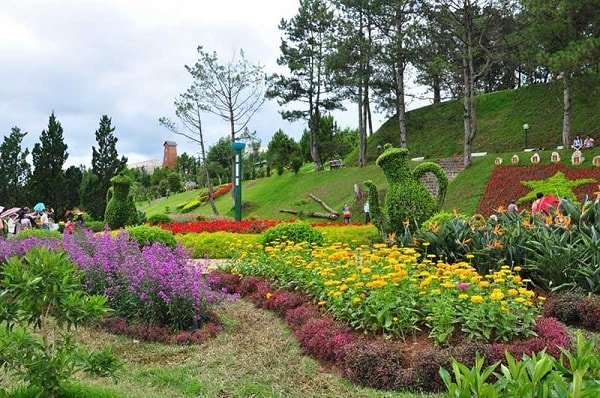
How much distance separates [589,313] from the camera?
199 inches

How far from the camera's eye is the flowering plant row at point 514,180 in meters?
17.6

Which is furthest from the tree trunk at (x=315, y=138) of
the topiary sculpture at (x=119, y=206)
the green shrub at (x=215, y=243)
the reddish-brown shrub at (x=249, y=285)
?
the reddish-brown shrub at (x=249, y=285)

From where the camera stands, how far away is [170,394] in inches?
152

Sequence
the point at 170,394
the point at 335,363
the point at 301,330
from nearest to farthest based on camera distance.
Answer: the point at 170,394
the point at 335,363
the point at 301,330

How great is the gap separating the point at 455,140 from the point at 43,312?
28986 mm

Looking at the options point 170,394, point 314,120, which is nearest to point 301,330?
point 170,394

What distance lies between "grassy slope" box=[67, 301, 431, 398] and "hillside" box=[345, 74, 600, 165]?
21.5 meters

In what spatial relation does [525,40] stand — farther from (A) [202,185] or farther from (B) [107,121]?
(A) [202,185]

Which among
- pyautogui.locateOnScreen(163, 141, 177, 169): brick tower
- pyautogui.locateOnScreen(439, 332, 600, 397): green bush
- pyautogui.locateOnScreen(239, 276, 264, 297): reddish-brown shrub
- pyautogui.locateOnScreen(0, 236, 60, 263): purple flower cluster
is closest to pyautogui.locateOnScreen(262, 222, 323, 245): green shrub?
pyautogui.locateOnScreen(239, 276, 264, 297): reddish-brown shrub

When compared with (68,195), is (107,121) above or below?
above

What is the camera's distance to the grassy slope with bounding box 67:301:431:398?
12.6 ft

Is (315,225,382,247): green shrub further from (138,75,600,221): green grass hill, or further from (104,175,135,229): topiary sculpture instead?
(138,75,600,221): green grass hill

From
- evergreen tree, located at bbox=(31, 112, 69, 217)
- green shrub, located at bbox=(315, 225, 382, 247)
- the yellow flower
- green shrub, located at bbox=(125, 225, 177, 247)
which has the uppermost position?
evergreen tree, located at bbox=(31, 112, 69, 217)

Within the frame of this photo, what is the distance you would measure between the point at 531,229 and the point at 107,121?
19472 millimetres
